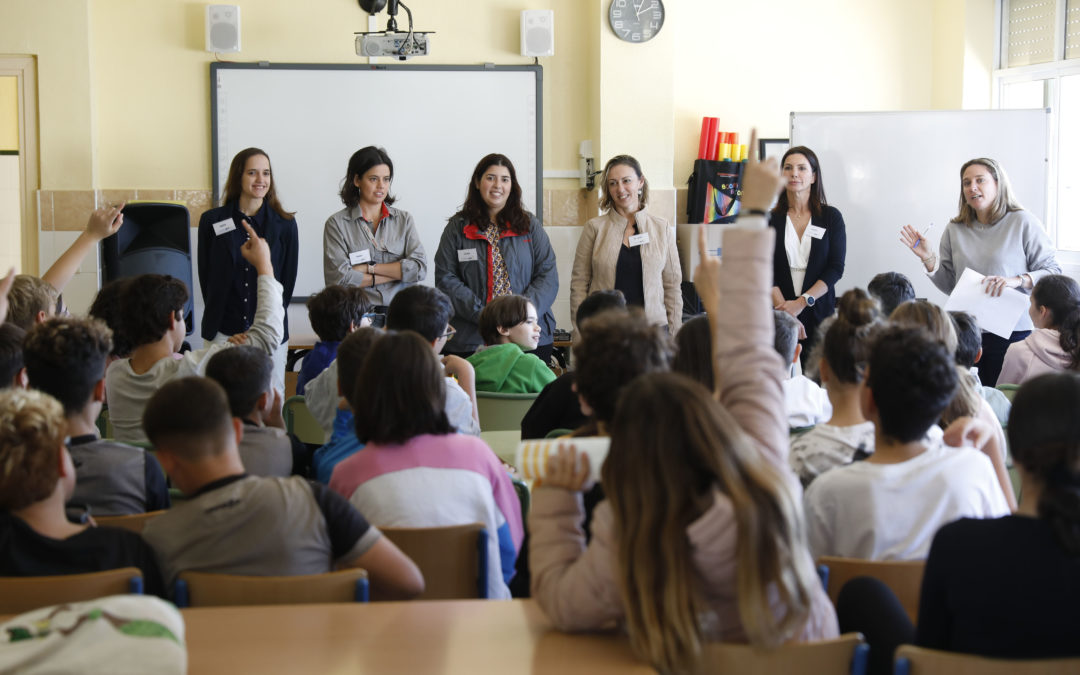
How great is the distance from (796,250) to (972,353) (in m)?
2.21

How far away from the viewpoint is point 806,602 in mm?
1382

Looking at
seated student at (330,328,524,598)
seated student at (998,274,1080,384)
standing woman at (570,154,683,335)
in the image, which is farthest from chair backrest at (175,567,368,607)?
standing woman at (570,154,683,335)

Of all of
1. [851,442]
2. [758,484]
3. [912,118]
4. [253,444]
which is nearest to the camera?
[758,484]

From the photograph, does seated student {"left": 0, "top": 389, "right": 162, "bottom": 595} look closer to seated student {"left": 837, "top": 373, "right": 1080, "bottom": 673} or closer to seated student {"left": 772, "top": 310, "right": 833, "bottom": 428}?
seated student {"left": 837, "top": 373, "right": 1080, "bottom": 673}

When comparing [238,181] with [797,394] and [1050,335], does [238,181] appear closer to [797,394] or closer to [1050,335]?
[797,394]

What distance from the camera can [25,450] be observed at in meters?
1.74

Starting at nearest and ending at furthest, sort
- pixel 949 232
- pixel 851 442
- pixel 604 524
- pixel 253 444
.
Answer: pixel 604 524 < pixel 851 442 < pixel 253 444 < pixel 949 232

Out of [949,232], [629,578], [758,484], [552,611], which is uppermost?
[949,232]

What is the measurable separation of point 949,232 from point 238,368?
13.2 feet

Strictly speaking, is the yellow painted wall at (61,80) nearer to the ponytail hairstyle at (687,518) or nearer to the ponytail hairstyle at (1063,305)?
the ponytail hairstyle at (1063,305)

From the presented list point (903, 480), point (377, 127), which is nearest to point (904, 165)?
point (377, 127)

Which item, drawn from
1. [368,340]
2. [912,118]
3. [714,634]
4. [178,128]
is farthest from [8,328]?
[912,118]

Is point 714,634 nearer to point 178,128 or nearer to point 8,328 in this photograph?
point 8,328

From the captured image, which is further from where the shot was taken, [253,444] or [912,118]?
[912,118]
